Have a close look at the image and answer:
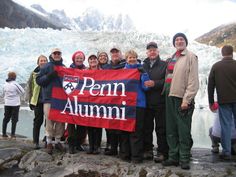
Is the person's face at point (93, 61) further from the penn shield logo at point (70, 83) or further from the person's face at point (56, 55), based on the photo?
the person's face at point (56, 55)

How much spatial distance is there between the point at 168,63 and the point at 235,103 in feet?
3.47

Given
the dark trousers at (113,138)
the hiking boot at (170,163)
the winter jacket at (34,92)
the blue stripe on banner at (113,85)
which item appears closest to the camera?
the hiking boot at (170,163)

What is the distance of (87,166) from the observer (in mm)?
4637

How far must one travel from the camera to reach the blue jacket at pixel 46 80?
208 inches

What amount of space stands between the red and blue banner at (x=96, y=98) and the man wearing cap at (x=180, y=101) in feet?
1.85

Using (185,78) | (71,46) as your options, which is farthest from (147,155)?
(71,46)

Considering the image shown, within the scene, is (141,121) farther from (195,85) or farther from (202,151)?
(202,151)

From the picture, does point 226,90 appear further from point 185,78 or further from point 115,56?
point 115,56

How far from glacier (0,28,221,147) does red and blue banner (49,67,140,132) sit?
16.7 meters

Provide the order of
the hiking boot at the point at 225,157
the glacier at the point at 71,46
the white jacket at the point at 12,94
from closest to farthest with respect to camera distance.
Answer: the hiking boot at the point at 225,157, the white jacket at the point at 12,94, the glacier at the point at 71,46

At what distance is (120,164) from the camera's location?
4.57 m

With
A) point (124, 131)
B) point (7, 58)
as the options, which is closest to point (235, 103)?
point (124, 131)

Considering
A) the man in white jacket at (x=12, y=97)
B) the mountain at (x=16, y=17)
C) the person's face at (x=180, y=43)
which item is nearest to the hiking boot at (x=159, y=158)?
the person's face at (x=180, y=43)

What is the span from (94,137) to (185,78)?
1854 mm
